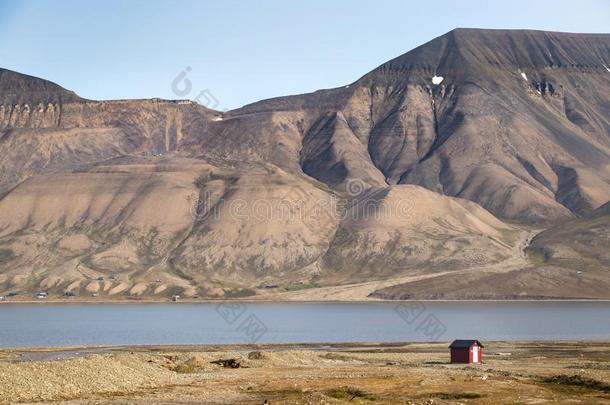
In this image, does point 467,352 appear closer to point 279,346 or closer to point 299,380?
Answer: point 299,380

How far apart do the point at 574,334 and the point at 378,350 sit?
50.4 m

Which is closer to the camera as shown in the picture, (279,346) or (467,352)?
(467,352)

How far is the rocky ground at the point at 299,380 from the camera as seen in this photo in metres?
71.1

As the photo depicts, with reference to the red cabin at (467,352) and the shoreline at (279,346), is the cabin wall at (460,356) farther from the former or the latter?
the shoreline at (279,346)

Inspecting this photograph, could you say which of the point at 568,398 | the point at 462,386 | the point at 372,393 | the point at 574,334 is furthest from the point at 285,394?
the point at 574,334

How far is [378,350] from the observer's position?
5591 inches

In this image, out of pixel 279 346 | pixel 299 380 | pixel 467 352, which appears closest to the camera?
pixel 299 380

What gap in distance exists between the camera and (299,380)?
86.4 m

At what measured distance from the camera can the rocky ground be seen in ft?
233

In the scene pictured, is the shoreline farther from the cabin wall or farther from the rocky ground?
the cabin wall

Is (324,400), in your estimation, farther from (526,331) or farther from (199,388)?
(526,331)

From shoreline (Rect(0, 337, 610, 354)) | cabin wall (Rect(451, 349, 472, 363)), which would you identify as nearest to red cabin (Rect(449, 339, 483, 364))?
cabin wall (Rect(451, 349, 472, 363))

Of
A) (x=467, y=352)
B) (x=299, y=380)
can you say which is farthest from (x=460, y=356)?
(x=299, y=380)

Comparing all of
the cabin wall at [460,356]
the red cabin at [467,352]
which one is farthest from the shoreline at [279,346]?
the red cabin at [467,352]
